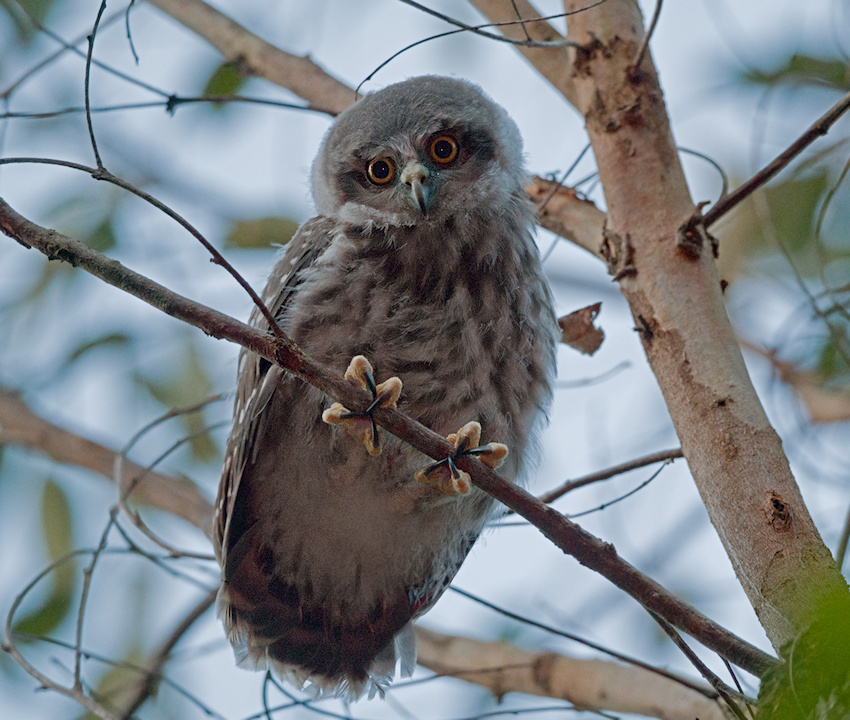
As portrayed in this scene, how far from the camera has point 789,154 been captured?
212 centimetres

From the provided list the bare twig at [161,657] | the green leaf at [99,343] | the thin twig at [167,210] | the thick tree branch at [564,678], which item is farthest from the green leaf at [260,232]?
the thin twig at [167,210]

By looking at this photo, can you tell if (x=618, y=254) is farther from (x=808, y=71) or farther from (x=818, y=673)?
(x=808, y=71)

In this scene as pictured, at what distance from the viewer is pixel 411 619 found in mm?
3172

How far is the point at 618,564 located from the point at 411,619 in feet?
4.78

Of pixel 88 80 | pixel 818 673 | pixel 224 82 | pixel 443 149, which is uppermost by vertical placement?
pixel 224 82

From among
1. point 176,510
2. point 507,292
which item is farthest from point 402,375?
point 176,510

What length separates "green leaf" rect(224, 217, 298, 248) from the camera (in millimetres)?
4570

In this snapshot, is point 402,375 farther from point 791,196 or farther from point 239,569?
point 791,196

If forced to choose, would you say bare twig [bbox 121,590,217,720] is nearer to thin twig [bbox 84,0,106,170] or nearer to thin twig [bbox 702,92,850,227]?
thin twig [bbox 84,0,106,170]

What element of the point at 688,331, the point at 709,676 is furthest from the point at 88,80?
the point at 709,676

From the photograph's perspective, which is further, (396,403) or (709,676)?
(396,403)

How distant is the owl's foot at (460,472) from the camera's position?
239 cm

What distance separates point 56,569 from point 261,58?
2.48 metres

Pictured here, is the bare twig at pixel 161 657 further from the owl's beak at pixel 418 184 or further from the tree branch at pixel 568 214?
the tree branch at pixel 568 214
